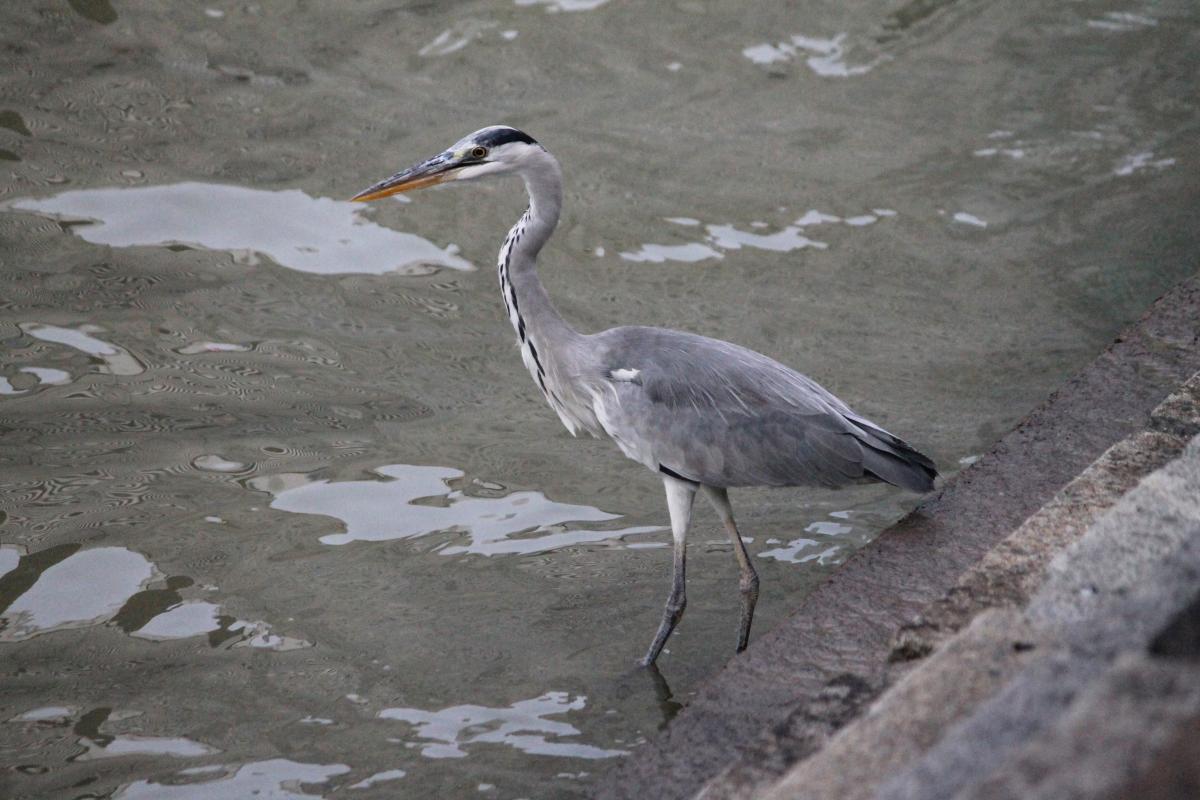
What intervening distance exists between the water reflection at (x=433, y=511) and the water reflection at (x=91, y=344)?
1258mm

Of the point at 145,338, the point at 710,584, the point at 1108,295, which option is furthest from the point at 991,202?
the point at 145,338

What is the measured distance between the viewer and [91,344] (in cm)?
677

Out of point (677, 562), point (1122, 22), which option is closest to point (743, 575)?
point (677, 562)

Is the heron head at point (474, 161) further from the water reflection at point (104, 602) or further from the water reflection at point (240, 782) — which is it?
the water reflection at point (240, 782)

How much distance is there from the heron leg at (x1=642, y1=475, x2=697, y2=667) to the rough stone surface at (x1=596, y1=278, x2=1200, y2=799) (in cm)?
71

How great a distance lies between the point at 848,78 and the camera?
10016mm

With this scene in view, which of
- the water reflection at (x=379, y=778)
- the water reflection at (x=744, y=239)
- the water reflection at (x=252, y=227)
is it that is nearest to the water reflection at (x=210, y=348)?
the water reflection at (x=252, y=227)

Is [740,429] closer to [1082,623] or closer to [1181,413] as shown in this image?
[1181,413]

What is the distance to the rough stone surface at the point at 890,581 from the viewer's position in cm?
325

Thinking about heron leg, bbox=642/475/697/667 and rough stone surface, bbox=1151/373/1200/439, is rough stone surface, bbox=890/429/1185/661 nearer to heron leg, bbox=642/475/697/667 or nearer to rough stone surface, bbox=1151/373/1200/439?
rough stone surface, bbox=1151/373/1200/439

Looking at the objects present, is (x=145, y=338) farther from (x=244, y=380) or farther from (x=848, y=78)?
(x=848, y=78)

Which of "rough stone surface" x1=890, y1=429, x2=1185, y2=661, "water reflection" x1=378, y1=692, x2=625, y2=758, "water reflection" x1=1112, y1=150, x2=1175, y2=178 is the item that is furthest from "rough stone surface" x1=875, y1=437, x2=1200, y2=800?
"water reflection" x1=1112, y1=150, x2=1175, y2=178

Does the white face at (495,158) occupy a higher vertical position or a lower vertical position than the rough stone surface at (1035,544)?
higher

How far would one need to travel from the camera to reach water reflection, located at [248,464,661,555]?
5508mm
